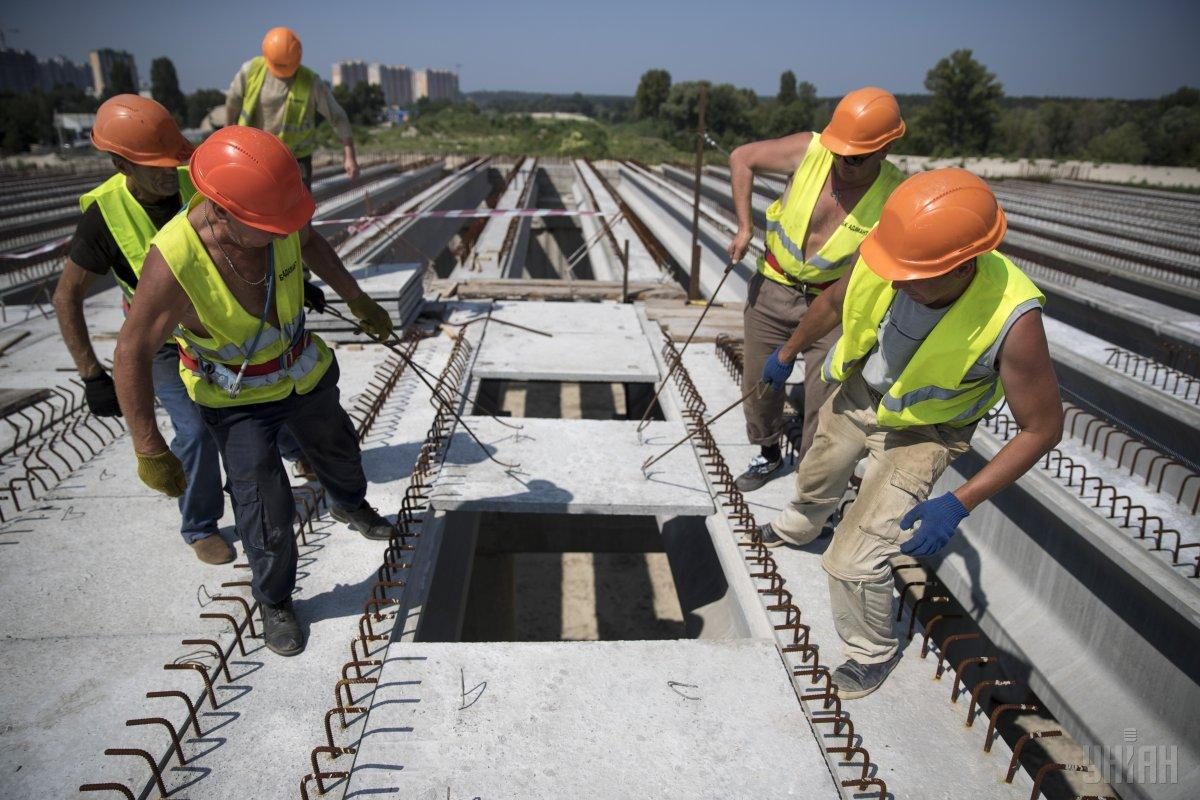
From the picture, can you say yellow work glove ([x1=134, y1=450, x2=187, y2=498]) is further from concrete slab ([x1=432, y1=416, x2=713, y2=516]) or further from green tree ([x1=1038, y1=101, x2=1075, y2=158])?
green tree ([x1=1038, y1=101, x2=1075, y2=158])

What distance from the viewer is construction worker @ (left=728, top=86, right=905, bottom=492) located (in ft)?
11.0

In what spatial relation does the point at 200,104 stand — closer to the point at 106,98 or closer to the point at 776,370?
the point at 106,98

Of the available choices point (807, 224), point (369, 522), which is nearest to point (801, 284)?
point (807, 224)

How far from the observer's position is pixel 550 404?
420 inches

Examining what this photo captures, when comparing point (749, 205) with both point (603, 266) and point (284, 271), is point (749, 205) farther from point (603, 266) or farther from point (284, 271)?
point (603, 266)

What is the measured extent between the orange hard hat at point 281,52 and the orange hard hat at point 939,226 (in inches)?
192

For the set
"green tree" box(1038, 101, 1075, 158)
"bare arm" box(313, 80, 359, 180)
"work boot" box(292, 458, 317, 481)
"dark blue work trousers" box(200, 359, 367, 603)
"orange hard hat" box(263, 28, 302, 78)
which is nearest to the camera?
"dark blue work trousers" box(200, 359, 367, 603)

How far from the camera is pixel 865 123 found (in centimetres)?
329

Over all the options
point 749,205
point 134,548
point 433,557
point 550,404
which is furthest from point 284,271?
point 550,404

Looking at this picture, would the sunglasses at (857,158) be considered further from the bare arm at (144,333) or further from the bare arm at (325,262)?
the bare arm at (144,333)

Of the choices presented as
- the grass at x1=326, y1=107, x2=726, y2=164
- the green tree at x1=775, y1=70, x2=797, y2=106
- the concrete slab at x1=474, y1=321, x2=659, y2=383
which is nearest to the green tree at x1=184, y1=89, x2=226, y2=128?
the grass at x1=326, y1=107, x2=726, y2=164

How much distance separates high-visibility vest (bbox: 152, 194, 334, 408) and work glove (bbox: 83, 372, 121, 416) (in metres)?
0.65

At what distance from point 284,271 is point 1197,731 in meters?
4.37

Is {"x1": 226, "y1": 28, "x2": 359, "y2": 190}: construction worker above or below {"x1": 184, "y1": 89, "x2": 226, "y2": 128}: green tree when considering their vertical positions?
below
